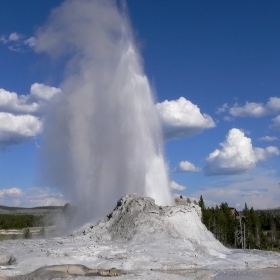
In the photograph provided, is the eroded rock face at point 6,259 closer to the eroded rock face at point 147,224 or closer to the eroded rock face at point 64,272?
the eroded rock face at point 64,272

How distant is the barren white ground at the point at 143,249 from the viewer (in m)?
24.5

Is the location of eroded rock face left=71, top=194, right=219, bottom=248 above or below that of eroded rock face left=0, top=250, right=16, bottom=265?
above

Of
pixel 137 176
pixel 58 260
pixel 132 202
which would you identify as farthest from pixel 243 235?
pixel 58 260

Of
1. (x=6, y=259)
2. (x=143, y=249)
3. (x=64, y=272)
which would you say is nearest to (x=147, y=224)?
(x=143, y=249)

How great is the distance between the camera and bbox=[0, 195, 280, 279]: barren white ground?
2445cm

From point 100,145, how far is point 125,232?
41.3 feet

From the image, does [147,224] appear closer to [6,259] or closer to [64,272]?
[64,272]

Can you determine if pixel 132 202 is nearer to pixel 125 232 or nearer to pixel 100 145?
pixel 125 232

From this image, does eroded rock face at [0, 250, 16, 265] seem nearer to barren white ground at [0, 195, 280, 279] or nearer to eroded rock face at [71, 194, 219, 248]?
barren white ground at [0, 195, 280, 279]

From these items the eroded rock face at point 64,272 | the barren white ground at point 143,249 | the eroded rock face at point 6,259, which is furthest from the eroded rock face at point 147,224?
the eroded rock face at point 64,272

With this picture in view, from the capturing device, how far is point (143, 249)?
2695cm

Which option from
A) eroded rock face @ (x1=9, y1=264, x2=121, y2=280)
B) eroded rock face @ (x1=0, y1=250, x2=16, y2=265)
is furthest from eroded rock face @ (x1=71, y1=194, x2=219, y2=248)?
eroded rock face @ (x1=9, y1=264, x2=121, y2=280)

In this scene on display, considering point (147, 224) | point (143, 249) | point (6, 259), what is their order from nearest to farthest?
point (6, 259)
point (143, 249)
point (147, 224)

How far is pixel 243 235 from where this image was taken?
175ft
